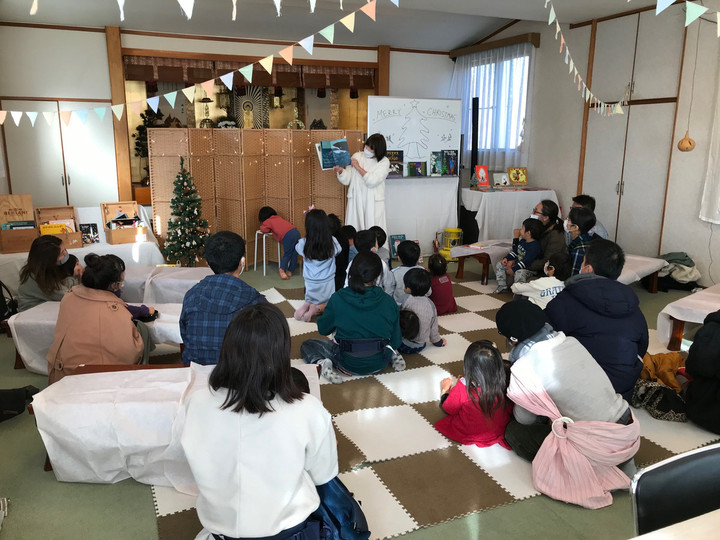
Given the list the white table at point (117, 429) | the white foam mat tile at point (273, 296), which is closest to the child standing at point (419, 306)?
the white foam mat tile at point (273, 296)

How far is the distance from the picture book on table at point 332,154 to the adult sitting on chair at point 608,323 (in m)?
3.94

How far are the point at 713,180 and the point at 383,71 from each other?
491cm

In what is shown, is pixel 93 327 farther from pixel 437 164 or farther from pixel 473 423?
pixel 437 164

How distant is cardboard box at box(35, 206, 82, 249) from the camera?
18.0 ft

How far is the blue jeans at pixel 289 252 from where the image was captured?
17.6 ft

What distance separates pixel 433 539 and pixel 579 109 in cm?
637

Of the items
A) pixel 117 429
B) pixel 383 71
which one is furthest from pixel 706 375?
pixel 383 71

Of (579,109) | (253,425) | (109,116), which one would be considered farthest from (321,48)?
(253,425)

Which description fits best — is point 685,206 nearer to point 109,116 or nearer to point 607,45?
point 607,45

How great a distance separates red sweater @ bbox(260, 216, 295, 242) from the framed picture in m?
3.34

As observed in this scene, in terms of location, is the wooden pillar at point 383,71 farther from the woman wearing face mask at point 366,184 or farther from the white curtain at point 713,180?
the white curtain at point 713,180

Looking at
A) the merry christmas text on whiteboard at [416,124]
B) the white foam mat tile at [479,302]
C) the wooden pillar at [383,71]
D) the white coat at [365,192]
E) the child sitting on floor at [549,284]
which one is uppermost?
the wooden pillar at [383,71]

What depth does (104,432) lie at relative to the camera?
95.4 inches

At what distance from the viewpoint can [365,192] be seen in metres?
6.47
